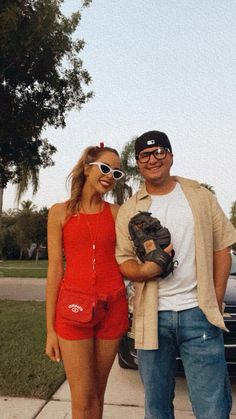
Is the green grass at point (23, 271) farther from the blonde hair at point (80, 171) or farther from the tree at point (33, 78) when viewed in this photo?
the blonde hair at point (80, 171)

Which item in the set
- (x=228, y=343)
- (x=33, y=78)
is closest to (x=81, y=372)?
(x=228, y=343)

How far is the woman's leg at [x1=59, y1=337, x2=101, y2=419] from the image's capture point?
87.8 inches

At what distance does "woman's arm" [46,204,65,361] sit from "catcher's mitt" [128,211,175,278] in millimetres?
401

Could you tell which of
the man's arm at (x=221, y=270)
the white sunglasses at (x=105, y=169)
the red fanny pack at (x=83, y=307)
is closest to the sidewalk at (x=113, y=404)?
the red fanny pack at (x=83, y=307)

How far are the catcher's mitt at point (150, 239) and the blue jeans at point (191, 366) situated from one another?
0.26 metres

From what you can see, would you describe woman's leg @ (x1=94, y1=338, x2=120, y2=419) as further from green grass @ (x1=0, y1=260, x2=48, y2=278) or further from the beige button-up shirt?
green grass @ (x1=0, y1=260, x2=48, y2=278)

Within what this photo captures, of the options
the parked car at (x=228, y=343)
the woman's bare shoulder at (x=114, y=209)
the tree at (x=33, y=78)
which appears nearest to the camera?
the woman's bare shoulder at (x=114, y=209)

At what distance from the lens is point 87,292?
7.43 ft

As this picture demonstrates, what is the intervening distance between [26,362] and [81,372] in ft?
9.32

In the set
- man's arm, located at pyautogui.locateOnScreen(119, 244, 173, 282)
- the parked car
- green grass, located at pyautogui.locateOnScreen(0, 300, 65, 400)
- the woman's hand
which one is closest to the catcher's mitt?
man's arm, located at pyautogui.locateOnScreen(119, 244, 173, 282)

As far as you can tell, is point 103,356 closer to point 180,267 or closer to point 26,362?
point 180,267

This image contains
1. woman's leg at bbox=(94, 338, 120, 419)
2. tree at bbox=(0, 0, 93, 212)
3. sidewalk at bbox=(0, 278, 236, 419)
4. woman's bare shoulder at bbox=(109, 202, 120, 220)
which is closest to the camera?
woman's leg at bbox=(94, 338, 120, 419)

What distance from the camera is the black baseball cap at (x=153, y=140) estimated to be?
2.29 meters

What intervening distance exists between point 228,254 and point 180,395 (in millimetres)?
2265
